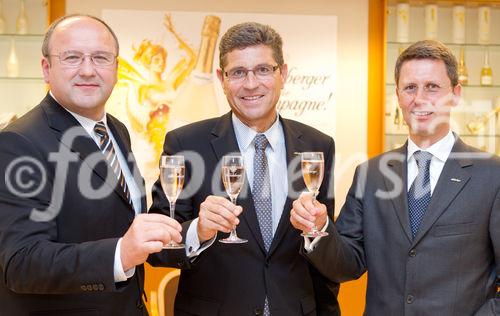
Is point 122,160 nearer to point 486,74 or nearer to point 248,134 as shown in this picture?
point 248,134

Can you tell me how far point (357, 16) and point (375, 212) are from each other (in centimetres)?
354

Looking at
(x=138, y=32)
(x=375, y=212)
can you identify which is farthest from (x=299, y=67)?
(x=375, y=212)

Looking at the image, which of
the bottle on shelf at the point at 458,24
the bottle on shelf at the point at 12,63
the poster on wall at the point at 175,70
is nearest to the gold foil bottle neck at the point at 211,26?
the poster on wall at the point at 175,70

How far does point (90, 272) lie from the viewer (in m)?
1.83

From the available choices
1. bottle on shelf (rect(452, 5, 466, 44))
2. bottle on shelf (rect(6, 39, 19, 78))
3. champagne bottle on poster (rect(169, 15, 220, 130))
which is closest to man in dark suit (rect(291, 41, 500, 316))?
champagne bottle on poster (rect(169, 15, 220, 130))

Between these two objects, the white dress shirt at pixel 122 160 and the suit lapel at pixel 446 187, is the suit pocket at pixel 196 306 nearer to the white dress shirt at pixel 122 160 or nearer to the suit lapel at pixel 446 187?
the white dress shirt at pixel 122 160

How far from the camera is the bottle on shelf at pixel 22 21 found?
5.25 m

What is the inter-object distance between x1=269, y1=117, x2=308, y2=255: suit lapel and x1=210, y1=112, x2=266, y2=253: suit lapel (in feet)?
0.22

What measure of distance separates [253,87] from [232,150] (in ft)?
0.83

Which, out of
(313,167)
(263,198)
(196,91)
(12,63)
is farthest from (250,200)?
(12,63)

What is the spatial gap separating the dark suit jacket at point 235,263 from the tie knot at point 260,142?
0.08 metres

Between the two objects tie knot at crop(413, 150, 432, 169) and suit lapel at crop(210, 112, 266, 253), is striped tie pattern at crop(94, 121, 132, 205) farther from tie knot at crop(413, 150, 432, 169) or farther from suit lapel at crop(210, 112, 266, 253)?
tie knot at crop(413, 150, 432, 169)

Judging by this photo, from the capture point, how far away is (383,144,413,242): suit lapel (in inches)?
89.7

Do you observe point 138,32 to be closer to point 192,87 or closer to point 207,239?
point 192,87
